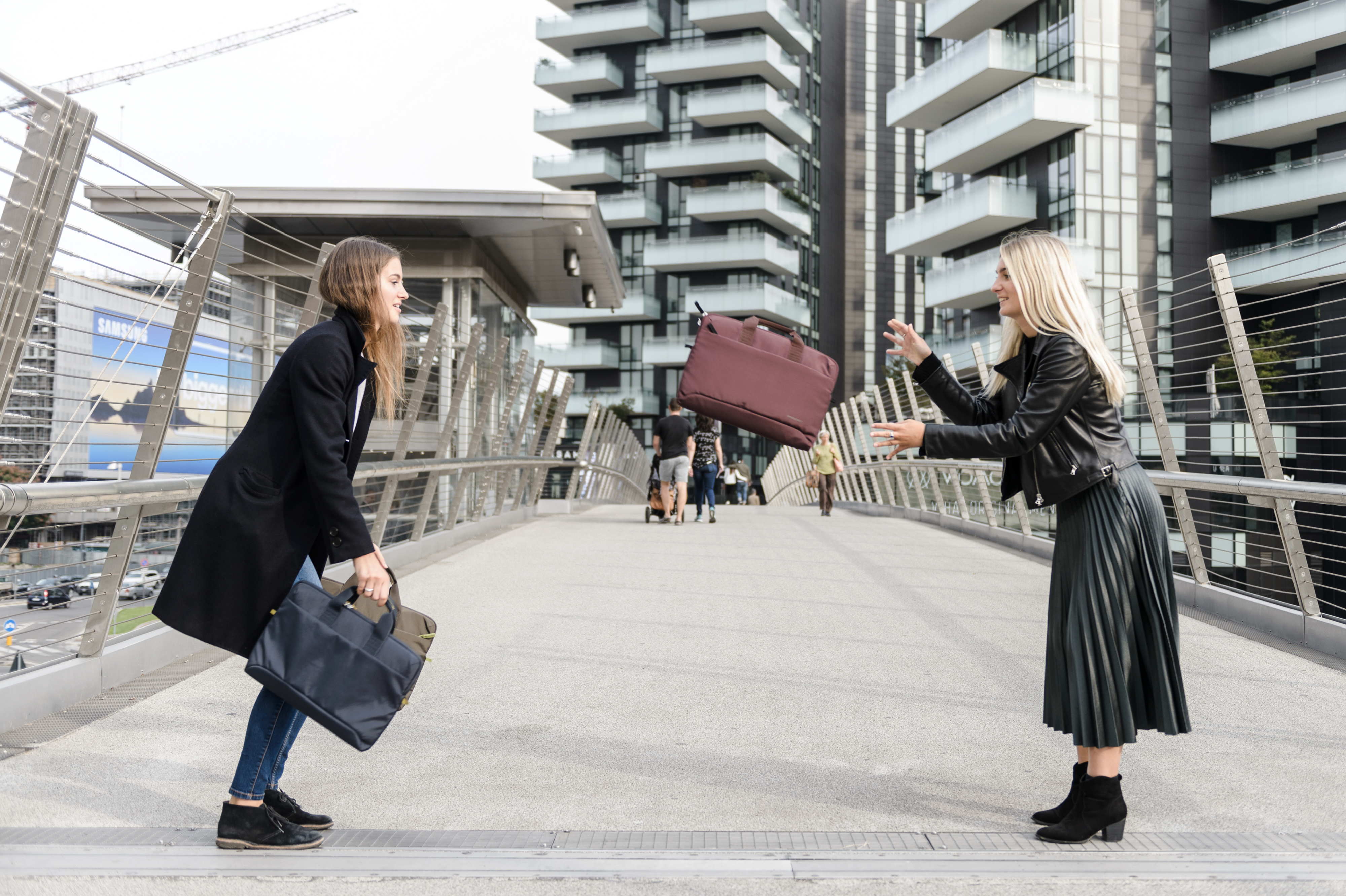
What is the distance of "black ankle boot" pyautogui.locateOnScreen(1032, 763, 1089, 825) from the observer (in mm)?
3098

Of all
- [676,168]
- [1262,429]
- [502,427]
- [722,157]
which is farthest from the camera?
[676,168]

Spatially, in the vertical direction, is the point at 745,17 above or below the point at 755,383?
above

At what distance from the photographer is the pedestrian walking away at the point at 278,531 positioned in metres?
2.88

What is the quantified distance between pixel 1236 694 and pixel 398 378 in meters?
3.72

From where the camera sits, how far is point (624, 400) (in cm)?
5662

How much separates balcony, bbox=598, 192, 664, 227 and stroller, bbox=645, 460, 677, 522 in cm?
4240

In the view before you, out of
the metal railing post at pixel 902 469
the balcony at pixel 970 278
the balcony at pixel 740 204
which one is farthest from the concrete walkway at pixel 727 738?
the balcony at pixel 740 204

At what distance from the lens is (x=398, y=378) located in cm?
342

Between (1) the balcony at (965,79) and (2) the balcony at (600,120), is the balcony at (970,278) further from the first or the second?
(2) the balcony at (600,120)

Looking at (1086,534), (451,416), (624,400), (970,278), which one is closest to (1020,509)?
(451,416)

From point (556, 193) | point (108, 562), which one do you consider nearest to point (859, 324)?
point (556, 193)

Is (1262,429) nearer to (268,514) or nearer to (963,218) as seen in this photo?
(268,514)

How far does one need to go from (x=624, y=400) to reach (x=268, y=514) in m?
53.8

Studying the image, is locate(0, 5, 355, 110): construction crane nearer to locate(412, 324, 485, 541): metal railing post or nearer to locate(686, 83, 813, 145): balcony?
locate(686, 83, 813, 145): balcony
